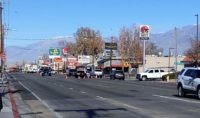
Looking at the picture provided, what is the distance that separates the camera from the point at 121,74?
93.1 metres

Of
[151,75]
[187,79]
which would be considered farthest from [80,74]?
[187,79]

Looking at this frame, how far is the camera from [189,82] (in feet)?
101

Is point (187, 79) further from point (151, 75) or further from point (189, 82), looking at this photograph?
point (151, 75)

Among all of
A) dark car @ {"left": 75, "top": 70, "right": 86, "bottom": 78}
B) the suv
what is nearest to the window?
the suv

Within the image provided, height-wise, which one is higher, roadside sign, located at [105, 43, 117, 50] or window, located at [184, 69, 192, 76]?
roadside sign, located at [105, 43, 117, 50]

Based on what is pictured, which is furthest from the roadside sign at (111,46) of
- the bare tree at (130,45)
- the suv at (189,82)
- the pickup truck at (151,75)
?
the suv at (189,82)

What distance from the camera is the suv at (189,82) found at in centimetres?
2977

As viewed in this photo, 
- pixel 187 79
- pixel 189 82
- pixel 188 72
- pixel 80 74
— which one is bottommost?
pixel 189 82

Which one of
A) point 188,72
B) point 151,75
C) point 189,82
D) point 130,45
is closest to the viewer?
point 189,82

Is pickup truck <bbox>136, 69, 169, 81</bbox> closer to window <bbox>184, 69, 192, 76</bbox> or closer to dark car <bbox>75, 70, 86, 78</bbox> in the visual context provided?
dark car <bbox>75, 70, 86, 78</bbox>

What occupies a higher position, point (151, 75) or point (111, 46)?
point (111, 46)

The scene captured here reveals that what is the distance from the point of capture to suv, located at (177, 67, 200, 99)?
29.8 metres

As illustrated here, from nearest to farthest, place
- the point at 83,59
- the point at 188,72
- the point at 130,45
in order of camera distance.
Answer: the point at 188,72
the point at 130,45
the point at 83,59

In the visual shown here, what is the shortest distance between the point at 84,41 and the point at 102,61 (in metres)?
8.16
